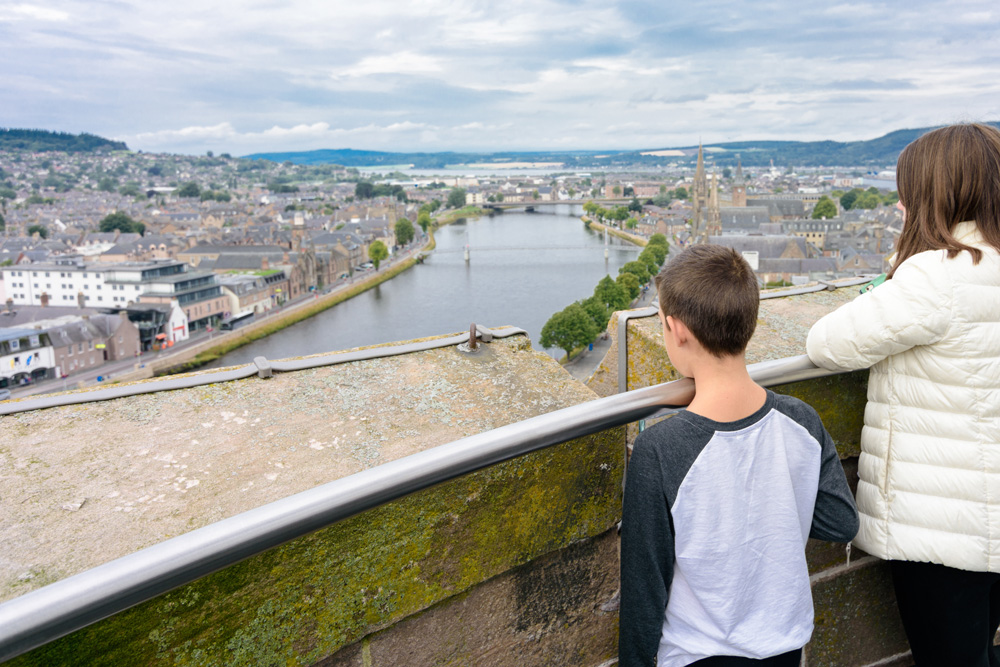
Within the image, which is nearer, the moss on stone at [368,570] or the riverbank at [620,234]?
the moss on stone at [368,570]

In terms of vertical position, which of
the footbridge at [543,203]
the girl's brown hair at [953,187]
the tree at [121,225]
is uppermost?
Answer: the girl's brown hair at [953,187]

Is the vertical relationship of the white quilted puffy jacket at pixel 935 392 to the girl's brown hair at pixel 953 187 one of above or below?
below

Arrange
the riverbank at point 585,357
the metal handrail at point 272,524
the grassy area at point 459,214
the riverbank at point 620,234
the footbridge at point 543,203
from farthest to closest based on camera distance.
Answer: the footbridge at point 543,203 → the grassy area at point 459,214 → the riverbank at point 620,234 → the riverbank at point 585,357 → the metal handrail at point 272,524

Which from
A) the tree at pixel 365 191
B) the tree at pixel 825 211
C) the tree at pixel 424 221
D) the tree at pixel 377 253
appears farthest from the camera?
the tree at pixel 365 191

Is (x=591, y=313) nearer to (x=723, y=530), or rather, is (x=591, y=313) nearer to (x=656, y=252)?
(x=656, y=252)

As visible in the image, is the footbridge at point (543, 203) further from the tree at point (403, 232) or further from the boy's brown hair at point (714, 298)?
the boy's brown hair at point (714, 298)

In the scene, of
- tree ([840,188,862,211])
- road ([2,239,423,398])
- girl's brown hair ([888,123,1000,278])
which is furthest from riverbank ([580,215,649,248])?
girl's brown hair ([888,123,1000,278])

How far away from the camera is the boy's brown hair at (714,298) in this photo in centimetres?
73

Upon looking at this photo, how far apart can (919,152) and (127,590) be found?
93 cm

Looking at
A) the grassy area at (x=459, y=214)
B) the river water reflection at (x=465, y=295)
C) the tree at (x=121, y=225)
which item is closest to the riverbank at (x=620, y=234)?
the river water reflection at (x=465, y=295)

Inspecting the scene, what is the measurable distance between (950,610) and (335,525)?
75 centimetres

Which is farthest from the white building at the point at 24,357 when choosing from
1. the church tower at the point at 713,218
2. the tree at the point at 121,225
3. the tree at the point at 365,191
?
the tree at the point at 365,191

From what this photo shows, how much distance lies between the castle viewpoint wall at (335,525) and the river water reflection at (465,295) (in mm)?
15710

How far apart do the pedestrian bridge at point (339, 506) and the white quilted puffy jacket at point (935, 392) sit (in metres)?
0.10
